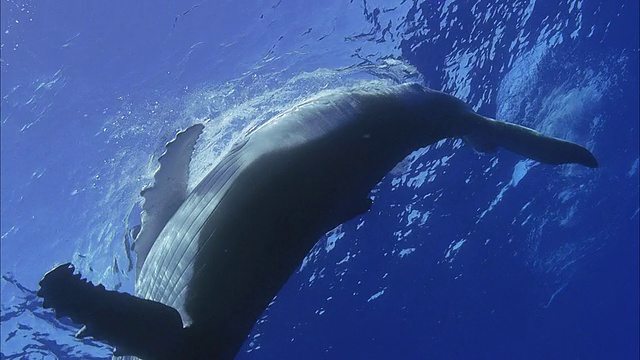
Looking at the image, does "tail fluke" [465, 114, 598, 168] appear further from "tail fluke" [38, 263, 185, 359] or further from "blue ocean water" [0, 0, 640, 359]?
"blue ocean water" [0, 0, 640, 359]

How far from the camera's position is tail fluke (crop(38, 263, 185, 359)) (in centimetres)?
314

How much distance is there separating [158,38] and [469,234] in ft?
44.6

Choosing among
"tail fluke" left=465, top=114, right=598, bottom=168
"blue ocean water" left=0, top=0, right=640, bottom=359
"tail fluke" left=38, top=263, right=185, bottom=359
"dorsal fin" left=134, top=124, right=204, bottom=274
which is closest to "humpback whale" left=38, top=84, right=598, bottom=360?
"tail fluke" left=38, top=263, right=185, bottom=359

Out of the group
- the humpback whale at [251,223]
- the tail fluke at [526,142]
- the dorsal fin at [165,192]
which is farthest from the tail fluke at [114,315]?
the tail fluke at [526,142]

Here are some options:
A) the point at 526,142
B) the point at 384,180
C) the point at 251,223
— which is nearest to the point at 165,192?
the point at 251,223

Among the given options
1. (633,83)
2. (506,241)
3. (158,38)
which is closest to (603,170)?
(633,83)

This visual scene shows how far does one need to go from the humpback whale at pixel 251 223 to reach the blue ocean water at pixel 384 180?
11.9ft

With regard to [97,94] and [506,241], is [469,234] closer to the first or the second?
[506,241]

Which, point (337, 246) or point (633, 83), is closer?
point (337, 246)

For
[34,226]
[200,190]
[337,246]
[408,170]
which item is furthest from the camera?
[337,246]

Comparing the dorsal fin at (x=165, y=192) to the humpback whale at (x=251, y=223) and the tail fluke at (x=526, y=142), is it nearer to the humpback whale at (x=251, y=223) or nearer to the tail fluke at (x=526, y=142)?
the humpback whale at (x=251, y=223)

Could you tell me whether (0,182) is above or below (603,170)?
below

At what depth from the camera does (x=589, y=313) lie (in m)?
31.4

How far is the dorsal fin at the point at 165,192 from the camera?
462cm
